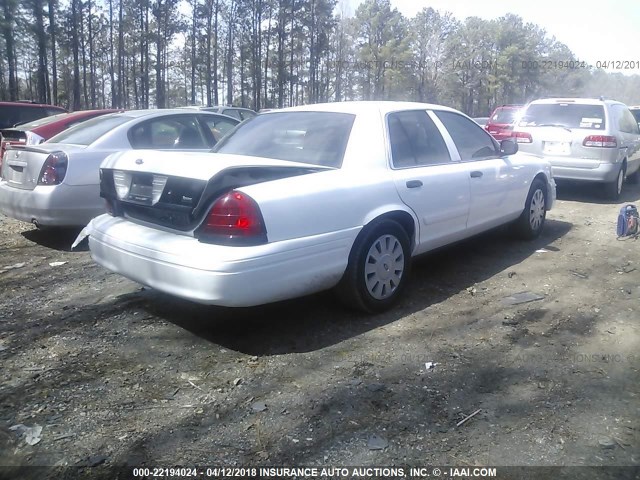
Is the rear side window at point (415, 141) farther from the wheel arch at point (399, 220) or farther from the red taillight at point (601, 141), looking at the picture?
the red taillight at point (601, 141)

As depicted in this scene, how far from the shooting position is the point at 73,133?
6.41 metres

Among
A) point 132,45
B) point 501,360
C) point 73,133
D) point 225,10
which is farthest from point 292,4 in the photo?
point 501,360

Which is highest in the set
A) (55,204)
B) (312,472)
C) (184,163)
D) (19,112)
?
(19,112)

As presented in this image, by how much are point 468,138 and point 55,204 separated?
4.15 metres

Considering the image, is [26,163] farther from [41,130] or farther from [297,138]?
[297,138]

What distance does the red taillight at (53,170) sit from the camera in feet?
18.2

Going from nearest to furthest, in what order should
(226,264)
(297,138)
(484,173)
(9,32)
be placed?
(226,264) < (297,138) < (484,173) < (9,32)

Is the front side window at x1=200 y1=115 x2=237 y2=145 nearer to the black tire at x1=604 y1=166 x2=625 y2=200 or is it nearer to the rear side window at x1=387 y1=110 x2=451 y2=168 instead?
the rear side window at x1=387 y1=110 x2=451 y2=168

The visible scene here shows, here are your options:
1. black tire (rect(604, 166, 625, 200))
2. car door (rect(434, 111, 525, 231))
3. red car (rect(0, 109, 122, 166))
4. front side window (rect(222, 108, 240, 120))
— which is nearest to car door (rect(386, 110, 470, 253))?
car door (rect(434, 111, 525, 231))

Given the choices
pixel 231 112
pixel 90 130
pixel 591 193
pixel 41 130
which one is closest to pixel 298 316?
pixel 90 130

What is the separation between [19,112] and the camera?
1173cm

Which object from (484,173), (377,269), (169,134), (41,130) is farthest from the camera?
(41,130)

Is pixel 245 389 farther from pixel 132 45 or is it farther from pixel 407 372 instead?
pixel 132 45

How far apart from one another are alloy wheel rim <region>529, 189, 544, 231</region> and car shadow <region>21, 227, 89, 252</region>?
4912 millimetres
